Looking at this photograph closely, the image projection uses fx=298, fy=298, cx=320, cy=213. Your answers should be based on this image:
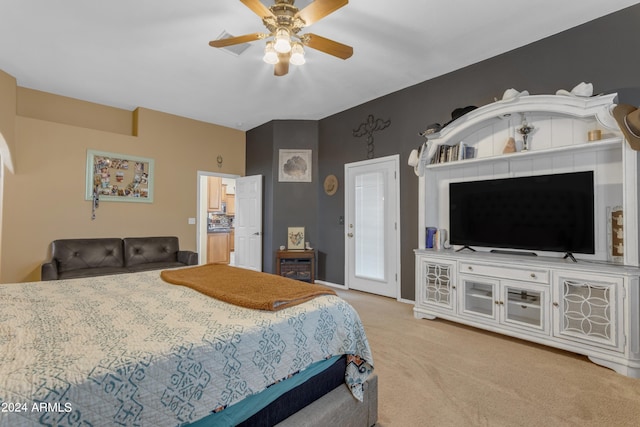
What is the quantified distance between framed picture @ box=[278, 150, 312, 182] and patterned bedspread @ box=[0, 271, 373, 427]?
12.6ft

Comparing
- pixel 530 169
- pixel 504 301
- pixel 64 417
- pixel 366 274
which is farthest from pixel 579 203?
pixel 64 417

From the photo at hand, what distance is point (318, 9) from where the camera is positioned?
2.04m

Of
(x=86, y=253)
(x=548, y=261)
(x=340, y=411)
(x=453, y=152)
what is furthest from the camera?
(x=86, y=253)

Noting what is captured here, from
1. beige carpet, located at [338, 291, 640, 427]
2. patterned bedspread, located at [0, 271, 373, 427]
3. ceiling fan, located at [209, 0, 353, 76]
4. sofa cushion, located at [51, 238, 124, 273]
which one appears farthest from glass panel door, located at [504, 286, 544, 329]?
sofa cushion, located at [51, 238, 124, 273]

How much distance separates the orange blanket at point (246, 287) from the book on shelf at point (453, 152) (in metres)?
2.35

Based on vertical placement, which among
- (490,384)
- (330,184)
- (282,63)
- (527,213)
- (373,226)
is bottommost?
(490,384)

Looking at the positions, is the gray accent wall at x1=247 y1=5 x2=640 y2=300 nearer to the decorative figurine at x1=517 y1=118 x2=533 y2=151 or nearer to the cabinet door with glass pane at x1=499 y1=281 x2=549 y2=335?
the decorative figurine at x1=517 y1=118 x2=533 y2=151

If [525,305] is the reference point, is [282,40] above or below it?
above

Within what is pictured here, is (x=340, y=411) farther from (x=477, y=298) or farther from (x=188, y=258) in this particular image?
(x=188, y=258)

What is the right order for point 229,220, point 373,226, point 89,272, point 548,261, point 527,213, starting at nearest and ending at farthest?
point 548,261
point 527,213
point 89,272
point 373,226
point 229,220

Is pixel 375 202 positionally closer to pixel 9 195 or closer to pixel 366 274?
pixel 366 274

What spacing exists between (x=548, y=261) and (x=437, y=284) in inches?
41.2

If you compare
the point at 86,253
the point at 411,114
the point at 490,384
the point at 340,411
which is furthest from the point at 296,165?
the point at 340,411

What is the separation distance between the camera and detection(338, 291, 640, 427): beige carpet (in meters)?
1.72
